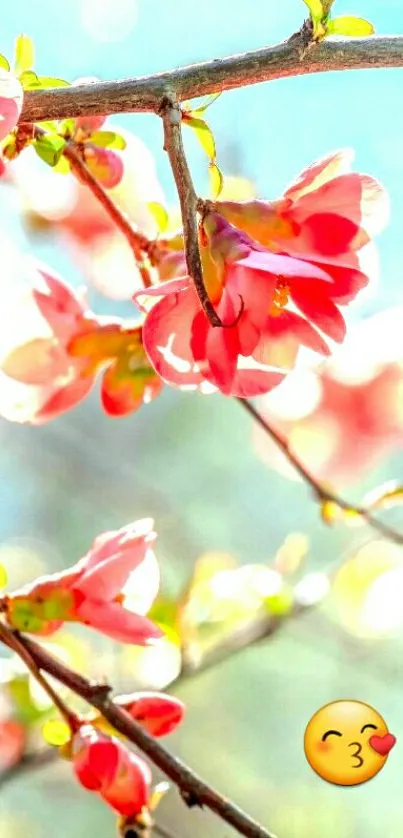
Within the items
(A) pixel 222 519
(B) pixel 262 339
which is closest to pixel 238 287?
(B) pixel 262 339

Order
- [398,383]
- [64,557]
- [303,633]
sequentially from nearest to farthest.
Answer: [398,383]
[303,633]
[64,557]

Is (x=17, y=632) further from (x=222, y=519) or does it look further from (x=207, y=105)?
(x=222, y=519)

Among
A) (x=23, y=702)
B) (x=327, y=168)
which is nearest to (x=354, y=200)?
(x=327, y=168)

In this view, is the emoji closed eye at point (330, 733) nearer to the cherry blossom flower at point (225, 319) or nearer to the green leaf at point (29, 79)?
the cherry blossom flower at point (225, 319)

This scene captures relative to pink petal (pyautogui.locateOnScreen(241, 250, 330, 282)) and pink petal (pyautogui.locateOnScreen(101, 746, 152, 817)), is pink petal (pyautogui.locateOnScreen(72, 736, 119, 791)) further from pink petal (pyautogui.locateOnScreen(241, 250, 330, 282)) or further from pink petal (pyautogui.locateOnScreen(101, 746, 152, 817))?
pink petal (pyautogui.locateOnScreen(241, 250, 330, 282))

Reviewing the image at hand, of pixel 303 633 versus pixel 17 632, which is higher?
pixel 17 632

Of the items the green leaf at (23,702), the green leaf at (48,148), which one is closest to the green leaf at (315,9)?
the green leaf at (48,148)

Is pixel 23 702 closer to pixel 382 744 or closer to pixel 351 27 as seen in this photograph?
pixel 382 744

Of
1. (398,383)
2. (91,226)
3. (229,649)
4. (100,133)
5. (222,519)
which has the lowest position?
(222,519)
